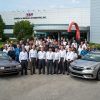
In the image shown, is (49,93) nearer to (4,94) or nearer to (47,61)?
(4,94)

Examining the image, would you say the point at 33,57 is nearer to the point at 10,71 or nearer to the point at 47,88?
the point at 10,71

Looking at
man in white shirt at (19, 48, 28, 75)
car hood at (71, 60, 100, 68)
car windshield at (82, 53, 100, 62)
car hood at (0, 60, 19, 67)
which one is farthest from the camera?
man in white shirt at (19, 48, 28, 75)

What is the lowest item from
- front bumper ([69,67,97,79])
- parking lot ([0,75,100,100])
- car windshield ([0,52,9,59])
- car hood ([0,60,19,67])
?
parking lot ([0,75,100,100])

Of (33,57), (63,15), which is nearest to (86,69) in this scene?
(33,57)

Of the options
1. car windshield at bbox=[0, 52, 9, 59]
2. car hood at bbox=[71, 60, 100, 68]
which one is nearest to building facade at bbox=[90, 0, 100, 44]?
car windshield at bbox=[0, 52, 9, 59]

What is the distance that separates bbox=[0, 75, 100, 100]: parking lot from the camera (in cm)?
1046

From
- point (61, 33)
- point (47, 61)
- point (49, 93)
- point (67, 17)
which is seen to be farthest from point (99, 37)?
point (49, 93)

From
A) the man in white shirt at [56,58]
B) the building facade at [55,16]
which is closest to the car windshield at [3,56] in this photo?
the man in white shirt at [56,58]

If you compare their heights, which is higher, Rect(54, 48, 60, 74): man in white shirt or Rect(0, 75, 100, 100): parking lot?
Rect(54, 48, 60, 74): man in white shirt

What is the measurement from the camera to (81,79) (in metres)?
13.8

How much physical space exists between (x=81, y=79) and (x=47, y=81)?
1.80 meters

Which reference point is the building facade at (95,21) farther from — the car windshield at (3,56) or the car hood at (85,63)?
the car hood at (85,63)

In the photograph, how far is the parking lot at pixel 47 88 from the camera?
34.3 feet

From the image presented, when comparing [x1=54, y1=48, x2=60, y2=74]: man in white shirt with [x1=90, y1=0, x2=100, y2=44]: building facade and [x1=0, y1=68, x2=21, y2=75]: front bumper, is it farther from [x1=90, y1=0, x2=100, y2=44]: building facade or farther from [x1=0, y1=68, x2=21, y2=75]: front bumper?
[x1=90, y1=0, x2=100, y2=44]: building facade
